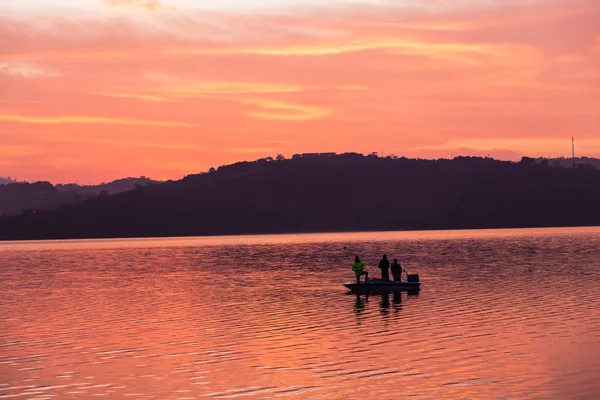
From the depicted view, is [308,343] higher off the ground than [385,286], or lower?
lower

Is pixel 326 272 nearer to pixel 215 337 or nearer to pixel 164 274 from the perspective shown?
pixel 164 274

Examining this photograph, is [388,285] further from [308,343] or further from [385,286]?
[308,343]

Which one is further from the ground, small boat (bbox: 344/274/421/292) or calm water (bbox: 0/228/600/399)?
small boat (bbox: 344/274/421/292)

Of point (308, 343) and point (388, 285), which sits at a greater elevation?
point (388, 285)

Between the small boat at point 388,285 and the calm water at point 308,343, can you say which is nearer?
the calm water at point 308,343

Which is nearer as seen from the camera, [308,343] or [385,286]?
[308,343]

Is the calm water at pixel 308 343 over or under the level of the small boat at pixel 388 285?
under

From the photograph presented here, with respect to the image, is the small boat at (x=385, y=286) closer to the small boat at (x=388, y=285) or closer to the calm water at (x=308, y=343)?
the small boat at (x=388, y=285)

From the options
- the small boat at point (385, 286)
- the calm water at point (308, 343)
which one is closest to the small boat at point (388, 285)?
the small boat at point (385, 286)

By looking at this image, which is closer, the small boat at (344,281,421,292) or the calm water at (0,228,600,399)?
the calm water at (0,228,600,399)

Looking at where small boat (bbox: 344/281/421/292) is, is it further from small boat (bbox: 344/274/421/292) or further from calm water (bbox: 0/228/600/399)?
calm water (bbox: 0/228/600/399)

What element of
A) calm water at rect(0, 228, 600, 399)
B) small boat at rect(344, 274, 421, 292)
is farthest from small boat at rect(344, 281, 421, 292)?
calm water at rect(0, 228, 600, 399)

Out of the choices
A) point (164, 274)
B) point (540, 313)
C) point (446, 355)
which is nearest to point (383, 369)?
point (446, 355)

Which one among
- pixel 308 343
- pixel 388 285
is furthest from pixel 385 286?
pixel 308 343
